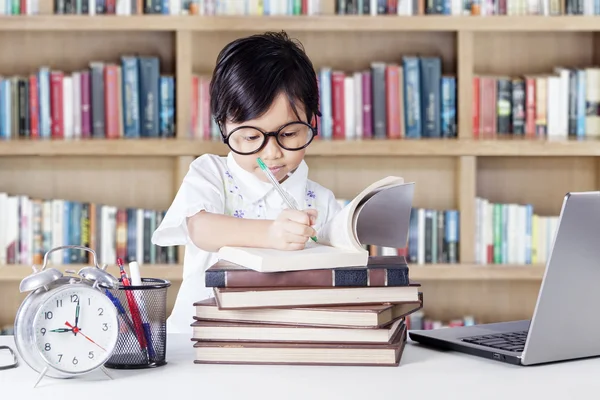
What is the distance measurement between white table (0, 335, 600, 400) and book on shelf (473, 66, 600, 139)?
1820 mm

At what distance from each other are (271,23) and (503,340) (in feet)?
5.71

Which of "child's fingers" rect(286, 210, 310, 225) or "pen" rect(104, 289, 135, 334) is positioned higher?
"child's fingers" rect(286, 210, 310, 225)

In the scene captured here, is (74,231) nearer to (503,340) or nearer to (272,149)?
(272,149)

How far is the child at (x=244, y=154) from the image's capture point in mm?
1461

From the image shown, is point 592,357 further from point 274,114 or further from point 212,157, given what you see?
point 212,157

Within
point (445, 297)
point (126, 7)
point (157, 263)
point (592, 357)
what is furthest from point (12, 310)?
point (592, 357)

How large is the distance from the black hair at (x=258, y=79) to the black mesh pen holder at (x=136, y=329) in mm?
460

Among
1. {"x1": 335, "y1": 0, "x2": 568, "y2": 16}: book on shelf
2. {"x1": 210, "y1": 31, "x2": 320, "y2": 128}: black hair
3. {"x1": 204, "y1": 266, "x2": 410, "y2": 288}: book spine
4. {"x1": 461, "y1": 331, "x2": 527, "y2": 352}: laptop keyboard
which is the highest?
{"x1": 335, "y1": 0, "x2": 568, "y2": 16}: book on shelf

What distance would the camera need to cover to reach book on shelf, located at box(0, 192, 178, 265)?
9.27 feet

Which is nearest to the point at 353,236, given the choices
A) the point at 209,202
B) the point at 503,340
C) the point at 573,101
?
the point at 503,340

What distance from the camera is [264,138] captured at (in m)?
1.45

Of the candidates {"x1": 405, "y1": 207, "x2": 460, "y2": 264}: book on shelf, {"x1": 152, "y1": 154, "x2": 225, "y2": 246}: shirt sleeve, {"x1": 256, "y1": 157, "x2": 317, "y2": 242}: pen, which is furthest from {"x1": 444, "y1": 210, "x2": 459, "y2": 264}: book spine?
{"x1": 256, "y1": 157, "x2": 317, "y2": 242}: pen

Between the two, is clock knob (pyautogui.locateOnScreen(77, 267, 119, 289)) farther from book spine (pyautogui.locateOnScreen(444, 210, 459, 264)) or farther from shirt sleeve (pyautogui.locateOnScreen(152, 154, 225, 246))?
book spine (pyautogui.locateOnScreen(444, 210, 459, 264))

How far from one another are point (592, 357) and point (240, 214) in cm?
75
